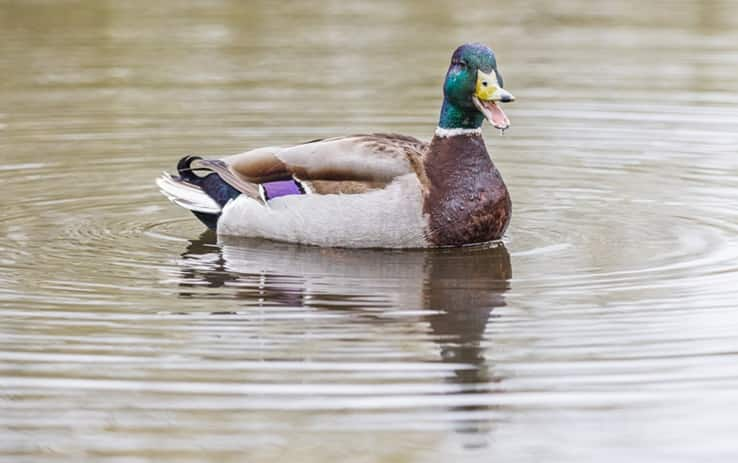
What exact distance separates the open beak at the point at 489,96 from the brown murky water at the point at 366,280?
2.55ft

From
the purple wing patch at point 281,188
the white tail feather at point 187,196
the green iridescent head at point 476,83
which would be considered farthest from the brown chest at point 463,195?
the white tail feather at point 187,196

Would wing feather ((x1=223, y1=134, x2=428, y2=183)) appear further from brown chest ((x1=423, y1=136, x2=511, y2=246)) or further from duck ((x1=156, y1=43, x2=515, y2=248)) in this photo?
brown chest ((x1=423, y1=136, x2=511, y2=246))

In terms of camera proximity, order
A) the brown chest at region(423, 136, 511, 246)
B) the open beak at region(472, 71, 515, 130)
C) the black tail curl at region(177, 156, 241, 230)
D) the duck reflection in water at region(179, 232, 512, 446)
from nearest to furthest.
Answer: the duck reflection in water at region(179, 232, 512, 446), the open beak at region(472, 71, 515, 130), the brown chest at region(423, 136, 511, 246), the black tail curl at region(177, 156, 241, 230)

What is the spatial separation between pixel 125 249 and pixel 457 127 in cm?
200

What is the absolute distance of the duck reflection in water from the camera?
297 inches

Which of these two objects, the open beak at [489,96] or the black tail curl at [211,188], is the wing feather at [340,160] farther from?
the open beak at [489,96]

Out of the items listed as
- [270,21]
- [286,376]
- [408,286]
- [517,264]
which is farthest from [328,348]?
[270,21]

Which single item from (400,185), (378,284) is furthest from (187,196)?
(378,284)

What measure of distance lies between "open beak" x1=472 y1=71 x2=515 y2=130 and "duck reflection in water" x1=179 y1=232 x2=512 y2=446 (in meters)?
0.78

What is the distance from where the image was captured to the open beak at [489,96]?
9336 mm

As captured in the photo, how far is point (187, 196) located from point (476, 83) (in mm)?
1970

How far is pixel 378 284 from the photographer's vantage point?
866 centimetres

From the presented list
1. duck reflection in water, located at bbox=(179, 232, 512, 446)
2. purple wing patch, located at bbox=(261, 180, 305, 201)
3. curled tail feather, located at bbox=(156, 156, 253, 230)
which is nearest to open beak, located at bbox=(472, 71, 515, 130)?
duck reflection in water, located at bbox=(179, 232, 512, 446)

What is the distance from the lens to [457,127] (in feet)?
31.8
